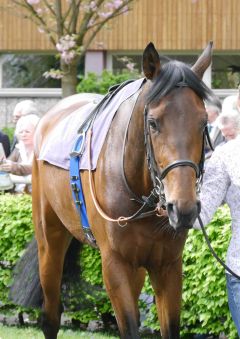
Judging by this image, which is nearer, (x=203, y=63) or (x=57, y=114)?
(x=203, y=63)

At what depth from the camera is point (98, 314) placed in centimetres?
842

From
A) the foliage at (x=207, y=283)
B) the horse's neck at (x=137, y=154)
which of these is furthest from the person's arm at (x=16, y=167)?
the horse's neck at (x=137, y=154)

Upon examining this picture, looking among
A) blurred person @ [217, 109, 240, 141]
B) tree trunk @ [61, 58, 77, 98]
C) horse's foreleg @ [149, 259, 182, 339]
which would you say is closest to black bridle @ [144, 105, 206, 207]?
horse's foreleg @ [149, 259, 182, 339]

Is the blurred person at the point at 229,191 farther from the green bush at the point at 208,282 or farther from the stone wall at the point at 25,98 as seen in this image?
the stone wall at the point at 25,98

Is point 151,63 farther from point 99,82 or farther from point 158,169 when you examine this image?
point 99,82

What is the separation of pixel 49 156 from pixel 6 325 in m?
2.67

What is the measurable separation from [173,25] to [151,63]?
13.7 meters

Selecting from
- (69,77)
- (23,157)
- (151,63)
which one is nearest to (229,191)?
(151,63)

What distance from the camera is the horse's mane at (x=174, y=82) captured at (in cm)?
480

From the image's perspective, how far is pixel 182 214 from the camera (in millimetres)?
4441

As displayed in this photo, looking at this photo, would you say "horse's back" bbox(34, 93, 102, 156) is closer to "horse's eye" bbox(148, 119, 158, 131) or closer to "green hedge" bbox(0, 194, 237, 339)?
"green hedge" bbox(0, 194, 237, 339)

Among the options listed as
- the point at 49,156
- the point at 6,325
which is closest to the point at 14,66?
the point at 6,325

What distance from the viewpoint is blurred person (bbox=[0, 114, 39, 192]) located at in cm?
915

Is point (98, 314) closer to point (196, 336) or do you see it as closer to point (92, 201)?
point (196, 336)
